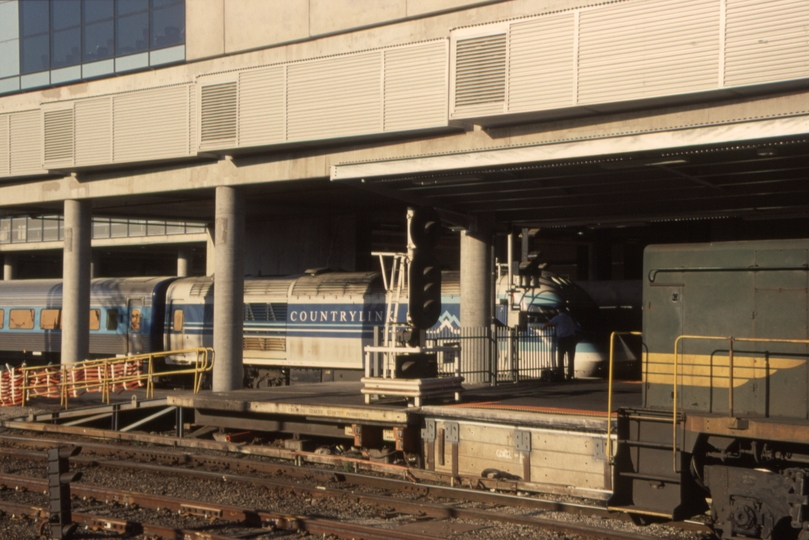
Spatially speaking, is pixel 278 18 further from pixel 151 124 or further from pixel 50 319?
pixel 50 319

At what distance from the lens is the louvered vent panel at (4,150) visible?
25534 millimetres

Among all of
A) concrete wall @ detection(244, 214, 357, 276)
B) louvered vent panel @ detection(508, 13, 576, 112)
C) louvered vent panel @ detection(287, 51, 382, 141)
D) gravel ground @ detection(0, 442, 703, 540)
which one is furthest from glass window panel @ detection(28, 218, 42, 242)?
louvered vent panel @ detection(508, 13, 576, 112)

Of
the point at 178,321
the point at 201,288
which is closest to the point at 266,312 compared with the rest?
the point at 201,288

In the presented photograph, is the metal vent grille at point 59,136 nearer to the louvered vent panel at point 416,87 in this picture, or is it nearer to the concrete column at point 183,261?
the louvered vent panel at point 416,87

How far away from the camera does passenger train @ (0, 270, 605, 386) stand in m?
22.6

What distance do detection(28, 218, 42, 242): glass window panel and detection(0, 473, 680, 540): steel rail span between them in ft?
128

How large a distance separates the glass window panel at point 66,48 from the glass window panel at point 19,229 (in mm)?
26572

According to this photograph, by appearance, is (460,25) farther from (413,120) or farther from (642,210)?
(642,210)

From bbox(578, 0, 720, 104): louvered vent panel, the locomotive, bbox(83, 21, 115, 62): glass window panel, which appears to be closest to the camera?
the locomotive

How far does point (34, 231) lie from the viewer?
161ft

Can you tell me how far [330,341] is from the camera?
23.1 metres

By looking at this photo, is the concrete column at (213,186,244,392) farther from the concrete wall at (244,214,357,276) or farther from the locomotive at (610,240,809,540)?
the locomotive at (610,240,809,540)

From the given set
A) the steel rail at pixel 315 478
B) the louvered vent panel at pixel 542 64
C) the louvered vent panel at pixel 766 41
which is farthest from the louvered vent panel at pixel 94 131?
the louvered vent panel at pixel 766 41

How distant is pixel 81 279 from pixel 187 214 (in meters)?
6.24
